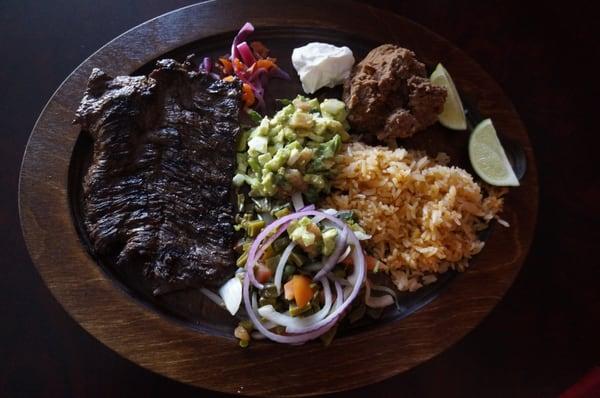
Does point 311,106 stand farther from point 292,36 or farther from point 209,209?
point 209,209

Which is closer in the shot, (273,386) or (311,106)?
(273,386)

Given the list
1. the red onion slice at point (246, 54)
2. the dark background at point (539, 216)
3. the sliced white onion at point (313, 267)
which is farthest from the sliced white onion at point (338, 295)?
the red onion slice at point (246, 54)

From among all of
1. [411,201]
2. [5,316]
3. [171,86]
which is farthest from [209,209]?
[5,316]

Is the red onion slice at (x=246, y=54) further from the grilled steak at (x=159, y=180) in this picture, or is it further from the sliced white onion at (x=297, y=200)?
the sliced white onion at (x=297, y=200)

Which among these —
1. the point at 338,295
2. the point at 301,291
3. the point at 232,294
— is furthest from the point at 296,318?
the point at 232,294

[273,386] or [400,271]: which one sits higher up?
[400,271]

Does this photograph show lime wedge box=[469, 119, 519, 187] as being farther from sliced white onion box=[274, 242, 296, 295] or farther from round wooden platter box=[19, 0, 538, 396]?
sliced white onion box=[274, 242, 296, 295]

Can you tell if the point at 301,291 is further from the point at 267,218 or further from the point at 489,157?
the point at 489,157

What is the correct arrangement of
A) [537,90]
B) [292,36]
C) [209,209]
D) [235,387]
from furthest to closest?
[537,90] → [292,36] → [209,209] → [235,387]

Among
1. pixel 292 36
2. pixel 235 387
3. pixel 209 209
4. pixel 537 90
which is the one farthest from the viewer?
pixel 537 90
